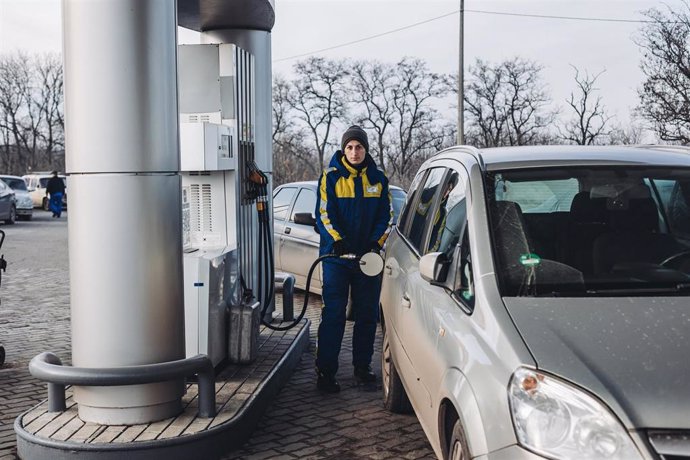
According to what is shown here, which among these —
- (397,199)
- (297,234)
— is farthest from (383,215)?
(397,199)

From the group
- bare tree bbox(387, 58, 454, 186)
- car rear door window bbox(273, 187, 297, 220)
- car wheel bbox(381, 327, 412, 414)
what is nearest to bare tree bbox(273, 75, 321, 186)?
bare tree bbox(387, 58, 454, 186)

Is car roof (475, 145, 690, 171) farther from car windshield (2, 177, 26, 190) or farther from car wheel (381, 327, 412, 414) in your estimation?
car windshield (2, 177, 26, 190)

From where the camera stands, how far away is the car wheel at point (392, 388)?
18.3ft

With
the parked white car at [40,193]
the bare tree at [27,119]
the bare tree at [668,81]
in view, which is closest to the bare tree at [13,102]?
the bare tree at [27,119]

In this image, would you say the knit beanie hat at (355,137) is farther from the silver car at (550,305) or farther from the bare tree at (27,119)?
the bare tree at (27,119)

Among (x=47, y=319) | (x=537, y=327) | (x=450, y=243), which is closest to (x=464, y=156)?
(x=450, y=243)

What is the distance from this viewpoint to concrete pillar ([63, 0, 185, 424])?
4.67 metres

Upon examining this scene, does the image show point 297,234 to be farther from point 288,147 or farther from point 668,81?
point 288,147

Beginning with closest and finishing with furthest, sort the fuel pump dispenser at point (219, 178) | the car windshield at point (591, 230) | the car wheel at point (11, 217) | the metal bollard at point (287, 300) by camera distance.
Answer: the car windshield at point (591, 230)
the fuel pump dispenser at point (219, 178)
the metal bollard at point (287, 300)
the car wheel at point (11, 217)

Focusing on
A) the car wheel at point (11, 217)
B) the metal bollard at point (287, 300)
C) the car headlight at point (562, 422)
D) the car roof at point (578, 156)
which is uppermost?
the car roof at point (578, 156)

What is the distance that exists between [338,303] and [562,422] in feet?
12.3

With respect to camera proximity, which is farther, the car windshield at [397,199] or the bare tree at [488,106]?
the bare tree at [488,106]

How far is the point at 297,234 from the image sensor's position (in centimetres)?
1084

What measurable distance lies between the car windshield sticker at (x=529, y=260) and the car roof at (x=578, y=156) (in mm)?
630
